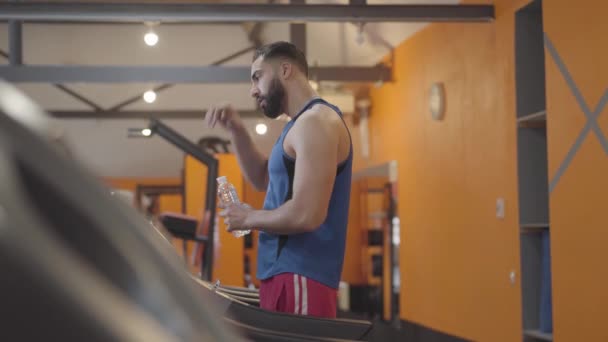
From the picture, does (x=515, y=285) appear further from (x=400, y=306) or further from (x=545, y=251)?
(x=400, y=306)

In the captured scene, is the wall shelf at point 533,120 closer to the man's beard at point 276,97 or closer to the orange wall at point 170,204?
the man's beard at point 276,97

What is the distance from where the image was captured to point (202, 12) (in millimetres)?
5004

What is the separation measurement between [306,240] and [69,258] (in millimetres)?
1673

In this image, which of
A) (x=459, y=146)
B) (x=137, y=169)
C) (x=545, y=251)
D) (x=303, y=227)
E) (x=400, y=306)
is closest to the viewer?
(x=303, y=227)

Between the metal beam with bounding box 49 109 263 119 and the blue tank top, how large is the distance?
358 inches

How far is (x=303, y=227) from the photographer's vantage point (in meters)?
1.93

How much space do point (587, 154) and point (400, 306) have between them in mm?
4100

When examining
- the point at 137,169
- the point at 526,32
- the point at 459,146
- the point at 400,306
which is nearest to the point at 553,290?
the point at 526,32

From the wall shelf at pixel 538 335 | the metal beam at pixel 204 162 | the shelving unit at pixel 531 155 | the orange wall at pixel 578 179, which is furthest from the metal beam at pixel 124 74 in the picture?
the orange wall at pixel 578 179

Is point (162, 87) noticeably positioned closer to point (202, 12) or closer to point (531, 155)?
point (202, 12)

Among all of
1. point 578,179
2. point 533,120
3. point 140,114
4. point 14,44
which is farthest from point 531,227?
point 140,114

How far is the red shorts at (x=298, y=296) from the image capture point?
1.98 metres

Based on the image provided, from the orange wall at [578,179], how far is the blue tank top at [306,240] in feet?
6.48

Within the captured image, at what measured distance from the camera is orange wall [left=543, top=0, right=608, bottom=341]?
3.75 meters
